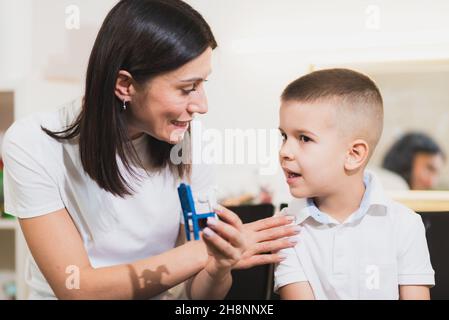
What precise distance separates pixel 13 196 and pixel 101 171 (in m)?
0.15

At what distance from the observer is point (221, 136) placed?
979 mm

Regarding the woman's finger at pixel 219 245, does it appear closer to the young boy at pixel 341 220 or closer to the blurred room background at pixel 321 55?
the young boy at pixel 341 220

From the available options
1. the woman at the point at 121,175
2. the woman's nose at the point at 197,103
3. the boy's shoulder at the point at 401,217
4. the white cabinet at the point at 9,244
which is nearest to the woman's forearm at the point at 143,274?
the woman at the point at 121,175

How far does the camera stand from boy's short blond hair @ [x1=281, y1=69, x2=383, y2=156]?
Result: 836mm

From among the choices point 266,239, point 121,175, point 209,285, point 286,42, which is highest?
point 286,42

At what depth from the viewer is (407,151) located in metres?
1.03

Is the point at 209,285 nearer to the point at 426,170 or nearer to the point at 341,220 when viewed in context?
the point at 341,220

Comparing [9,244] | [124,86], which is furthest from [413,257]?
[9,244]

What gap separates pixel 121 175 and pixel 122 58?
22 cm

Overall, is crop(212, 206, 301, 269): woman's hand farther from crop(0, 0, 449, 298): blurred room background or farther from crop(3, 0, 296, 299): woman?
crop(0, 0, 449, 298): blurred room background

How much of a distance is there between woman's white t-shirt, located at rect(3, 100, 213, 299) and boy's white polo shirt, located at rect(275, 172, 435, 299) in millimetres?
248

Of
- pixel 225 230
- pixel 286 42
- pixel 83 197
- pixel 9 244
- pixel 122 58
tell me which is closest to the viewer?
pixel 225 230

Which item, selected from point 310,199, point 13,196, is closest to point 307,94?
point 310,199

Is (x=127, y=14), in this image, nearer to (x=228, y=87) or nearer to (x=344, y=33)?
(x=228, y=87)
